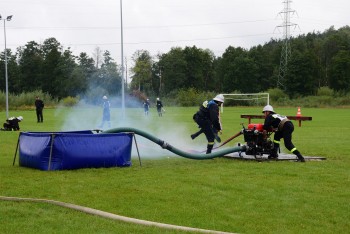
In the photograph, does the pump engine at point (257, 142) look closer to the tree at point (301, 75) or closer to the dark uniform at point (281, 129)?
the dark uniform at point (281, 129)

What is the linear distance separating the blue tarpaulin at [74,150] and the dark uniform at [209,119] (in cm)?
312

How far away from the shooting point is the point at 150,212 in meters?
8.19

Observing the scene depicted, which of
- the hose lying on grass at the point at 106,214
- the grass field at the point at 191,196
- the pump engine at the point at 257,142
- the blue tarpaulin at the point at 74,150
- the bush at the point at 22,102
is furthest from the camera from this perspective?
the bush at the point at 22,102

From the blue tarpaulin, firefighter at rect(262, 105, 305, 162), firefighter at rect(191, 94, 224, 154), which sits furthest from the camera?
firefighter at rect(191, 94, 224, 154)

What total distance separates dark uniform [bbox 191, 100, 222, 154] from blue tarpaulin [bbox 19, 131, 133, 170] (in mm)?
3121

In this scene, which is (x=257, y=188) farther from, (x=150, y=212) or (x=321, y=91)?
(x=321, y=91)

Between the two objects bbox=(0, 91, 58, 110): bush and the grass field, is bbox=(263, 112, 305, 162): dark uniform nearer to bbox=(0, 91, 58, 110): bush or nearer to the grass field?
the grass field

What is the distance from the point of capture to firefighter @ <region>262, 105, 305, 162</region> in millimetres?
14758

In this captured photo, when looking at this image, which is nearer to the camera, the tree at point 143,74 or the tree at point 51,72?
the tree at point 51,72

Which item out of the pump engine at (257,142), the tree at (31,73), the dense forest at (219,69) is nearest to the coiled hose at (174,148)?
the pump engine at (257,142)

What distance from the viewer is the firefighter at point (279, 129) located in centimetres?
1476

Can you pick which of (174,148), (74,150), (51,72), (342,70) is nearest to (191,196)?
(74,150)

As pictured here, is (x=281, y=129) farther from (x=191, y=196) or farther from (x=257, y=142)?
(x=191, y=196)

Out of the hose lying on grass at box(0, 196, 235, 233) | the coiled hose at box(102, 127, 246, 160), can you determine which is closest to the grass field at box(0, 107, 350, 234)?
the hose lying on grass at box(0, 196, 235, 233)
